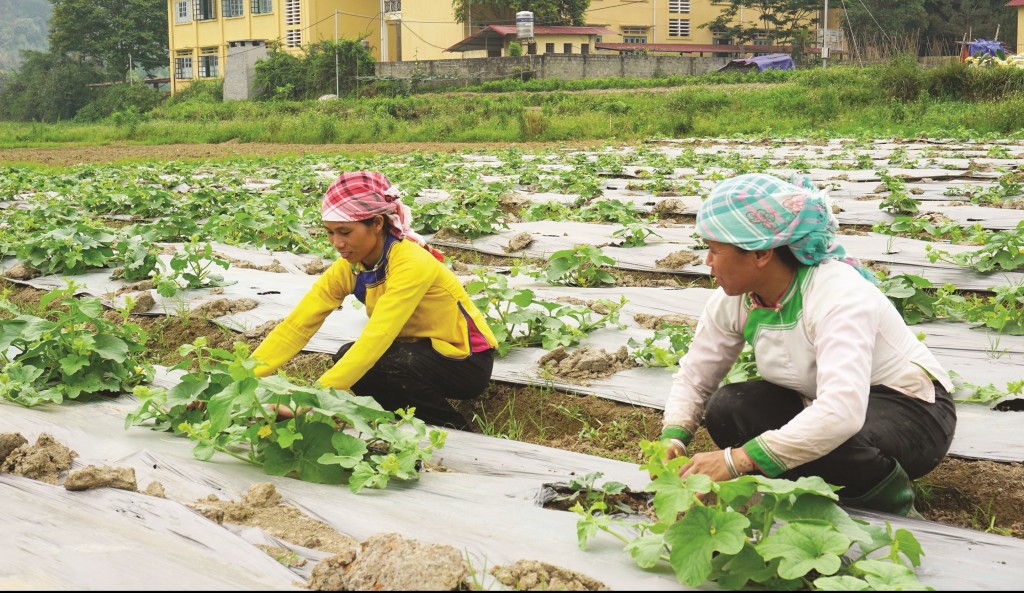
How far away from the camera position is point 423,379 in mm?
3088

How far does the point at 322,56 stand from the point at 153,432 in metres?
29.3

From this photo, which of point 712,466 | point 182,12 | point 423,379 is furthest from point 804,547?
point 182,12

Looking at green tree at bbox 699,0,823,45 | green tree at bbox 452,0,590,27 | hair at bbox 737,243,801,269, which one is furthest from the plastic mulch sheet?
green tree at bbox 699,0,823,45

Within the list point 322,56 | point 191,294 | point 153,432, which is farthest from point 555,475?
point 322,56

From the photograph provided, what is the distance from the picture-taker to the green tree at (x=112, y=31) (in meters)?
42.3

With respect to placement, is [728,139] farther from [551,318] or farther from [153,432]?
[153,432]

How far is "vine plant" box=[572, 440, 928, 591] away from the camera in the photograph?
165cm

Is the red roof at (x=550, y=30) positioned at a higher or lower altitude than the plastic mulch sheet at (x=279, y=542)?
higher

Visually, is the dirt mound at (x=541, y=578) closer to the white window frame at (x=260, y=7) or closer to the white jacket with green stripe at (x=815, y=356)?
the white jacket with green stripe at (x=815, y=356)

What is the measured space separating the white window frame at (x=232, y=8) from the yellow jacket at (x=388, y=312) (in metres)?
38.1

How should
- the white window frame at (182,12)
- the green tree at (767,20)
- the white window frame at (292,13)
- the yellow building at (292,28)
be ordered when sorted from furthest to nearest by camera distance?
the white window frame at (182,12), the green tree at (767,20), the white window frame at (292,13), the yellow building at (292,28)

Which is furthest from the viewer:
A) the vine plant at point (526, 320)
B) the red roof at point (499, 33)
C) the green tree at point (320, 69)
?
the red roof at point (499, 33)

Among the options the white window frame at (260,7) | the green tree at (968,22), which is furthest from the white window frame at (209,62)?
the green tree at (968,22)

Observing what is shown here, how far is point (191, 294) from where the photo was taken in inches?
186
